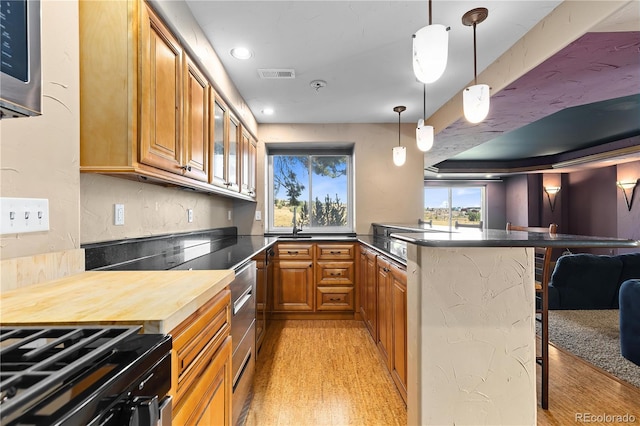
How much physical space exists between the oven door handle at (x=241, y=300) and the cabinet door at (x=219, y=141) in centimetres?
81

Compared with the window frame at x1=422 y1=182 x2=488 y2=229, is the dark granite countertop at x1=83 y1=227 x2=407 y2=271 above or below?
below

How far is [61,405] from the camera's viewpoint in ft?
1.36

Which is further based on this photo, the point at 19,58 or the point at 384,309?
the point at 384,309

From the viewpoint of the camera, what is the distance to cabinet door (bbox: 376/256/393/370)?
80.9 inches

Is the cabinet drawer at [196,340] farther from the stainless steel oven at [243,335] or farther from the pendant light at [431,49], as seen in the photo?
the pendant light at [431,49]

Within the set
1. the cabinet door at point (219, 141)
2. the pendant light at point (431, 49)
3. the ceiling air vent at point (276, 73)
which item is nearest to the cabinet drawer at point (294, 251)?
the cabinet door at point (219, 141)

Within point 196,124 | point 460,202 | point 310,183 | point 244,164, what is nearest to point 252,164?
point 244,164

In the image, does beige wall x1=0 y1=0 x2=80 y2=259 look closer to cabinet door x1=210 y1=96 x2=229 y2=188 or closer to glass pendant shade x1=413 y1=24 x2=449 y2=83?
cabinet door x1=210 y1=96 x2=229 y2=188

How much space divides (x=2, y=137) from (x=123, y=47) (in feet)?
1.96

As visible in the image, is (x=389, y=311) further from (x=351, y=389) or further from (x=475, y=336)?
(x=475, y=336)

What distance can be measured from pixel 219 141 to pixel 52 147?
1250mm

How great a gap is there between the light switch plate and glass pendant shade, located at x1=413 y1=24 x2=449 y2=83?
1.68 metres

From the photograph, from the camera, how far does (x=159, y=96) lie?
1393 millimetres

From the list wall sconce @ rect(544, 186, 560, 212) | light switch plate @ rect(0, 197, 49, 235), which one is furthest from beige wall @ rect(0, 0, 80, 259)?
wall sconce @ rect(544, 186, 560, 212)
